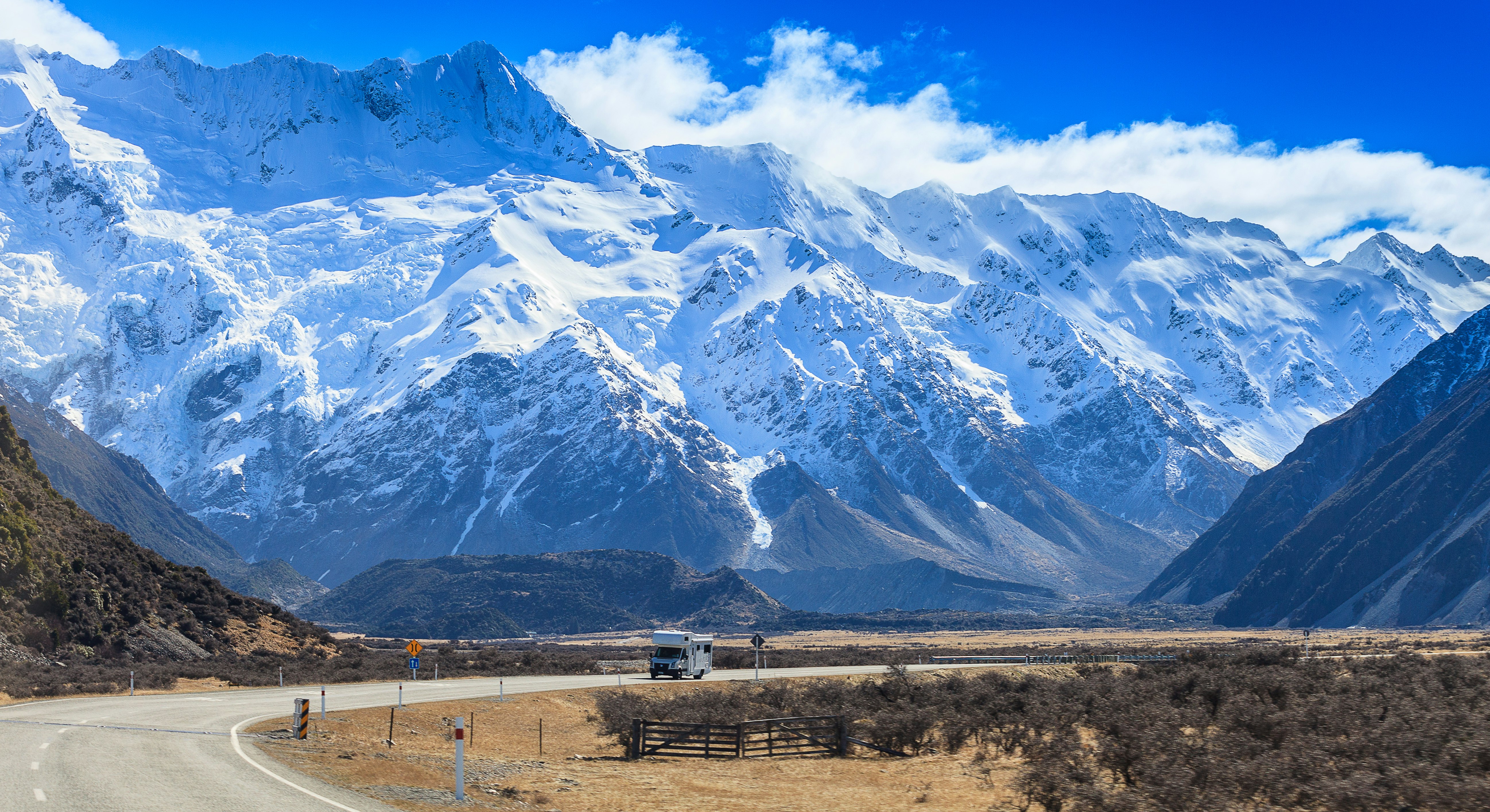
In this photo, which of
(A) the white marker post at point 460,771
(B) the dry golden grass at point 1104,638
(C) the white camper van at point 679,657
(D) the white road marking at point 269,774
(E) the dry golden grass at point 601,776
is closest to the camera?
(D) the white road marking at point 269,774

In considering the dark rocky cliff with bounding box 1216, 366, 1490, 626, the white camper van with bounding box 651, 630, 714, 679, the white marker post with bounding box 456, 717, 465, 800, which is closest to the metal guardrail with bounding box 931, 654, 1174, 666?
the white camper van with bounding box 651, 630, 714, 679

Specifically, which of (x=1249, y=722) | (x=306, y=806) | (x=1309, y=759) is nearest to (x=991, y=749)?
(x=1249, y=722)

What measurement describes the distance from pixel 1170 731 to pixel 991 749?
1110 cm

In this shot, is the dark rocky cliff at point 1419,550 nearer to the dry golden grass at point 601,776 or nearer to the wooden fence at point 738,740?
the wooden fence at point 738,740

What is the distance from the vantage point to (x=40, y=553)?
71.4 metres

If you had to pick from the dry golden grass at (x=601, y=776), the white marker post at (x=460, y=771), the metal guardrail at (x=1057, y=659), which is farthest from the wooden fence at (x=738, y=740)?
the metal guardrail at (x=1057, y=659)

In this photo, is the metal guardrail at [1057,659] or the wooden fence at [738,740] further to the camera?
the metal guardrail at [1057,659]

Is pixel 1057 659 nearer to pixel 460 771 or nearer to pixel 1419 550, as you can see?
pixel 460 771

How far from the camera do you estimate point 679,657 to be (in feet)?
229

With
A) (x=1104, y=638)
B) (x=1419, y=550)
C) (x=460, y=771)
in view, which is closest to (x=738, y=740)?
(x=460, y=771)

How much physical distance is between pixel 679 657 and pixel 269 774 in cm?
4228

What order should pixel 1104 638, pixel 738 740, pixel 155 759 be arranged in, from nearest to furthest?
pixel 155 759
pixel 738 740
pixel 1104 638

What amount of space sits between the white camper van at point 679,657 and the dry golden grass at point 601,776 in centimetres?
2434

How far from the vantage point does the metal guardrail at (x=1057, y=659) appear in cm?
8169
